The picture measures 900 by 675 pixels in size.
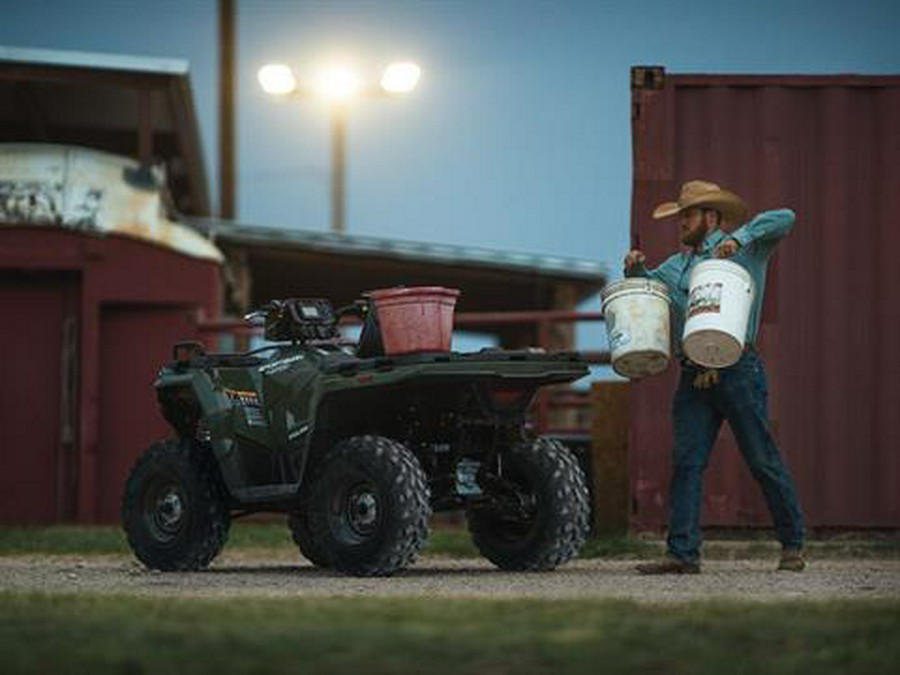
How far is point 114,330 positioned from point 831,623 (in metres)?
12.9

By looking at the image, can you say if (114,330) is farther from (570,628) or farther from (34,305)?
(570,628)

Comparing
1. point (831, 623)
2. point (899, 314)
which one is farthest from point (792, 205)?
point (831, 623)

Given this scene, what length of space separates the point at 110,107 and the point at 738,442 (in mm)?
14218

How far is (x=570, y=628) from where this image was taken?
261 inches

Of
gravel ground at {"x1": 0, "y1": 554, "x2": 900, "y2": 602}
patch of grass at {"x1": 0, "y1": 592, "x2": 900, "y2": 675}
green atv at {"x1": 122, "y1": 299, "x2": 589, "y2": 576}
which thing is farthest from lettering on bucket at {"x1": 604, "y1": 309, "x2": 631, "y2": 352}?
patch of grass at {"x1": 0, "y1": 592, "x2": 900, "y2": 675}

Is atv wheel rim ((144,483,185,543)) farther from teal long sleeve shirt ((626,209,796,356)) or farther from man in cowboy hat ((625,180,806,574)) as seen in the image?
teal long sleeve shirt ((626,209,796,356))

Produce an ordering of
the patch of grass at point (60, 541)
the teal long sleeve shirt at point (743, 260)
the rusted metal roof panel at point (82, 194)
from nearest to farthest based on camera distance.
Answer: the teal long sleeve shirt at point (743, 260)
the patch of grass at point (60, 541)
the rusted metal roof panel at point (82, 194)

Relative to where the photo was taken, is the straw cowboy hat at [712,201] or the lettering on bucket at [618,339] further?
the straw cowboy hat at [712,201]

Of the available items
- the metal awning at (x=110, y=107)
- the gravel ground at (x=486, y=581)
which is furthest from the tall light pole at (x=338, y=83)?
the gravel ground at (x=486, y=581)

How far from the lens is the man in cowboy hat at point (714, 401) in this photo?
10.5m

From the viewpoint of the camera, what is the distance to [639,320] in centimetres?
1055

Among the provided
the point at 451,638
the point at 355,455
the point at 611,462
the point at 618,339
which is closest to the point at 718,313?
the point at 618,339

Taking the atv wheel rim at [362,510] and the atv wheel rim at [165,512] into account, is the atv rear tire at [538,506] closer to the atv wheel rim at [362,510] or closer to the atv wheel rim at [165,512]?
the atv wheel rim at [362,510]

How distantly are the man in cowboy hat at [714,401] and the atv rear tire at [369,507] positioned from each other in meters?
1.37
